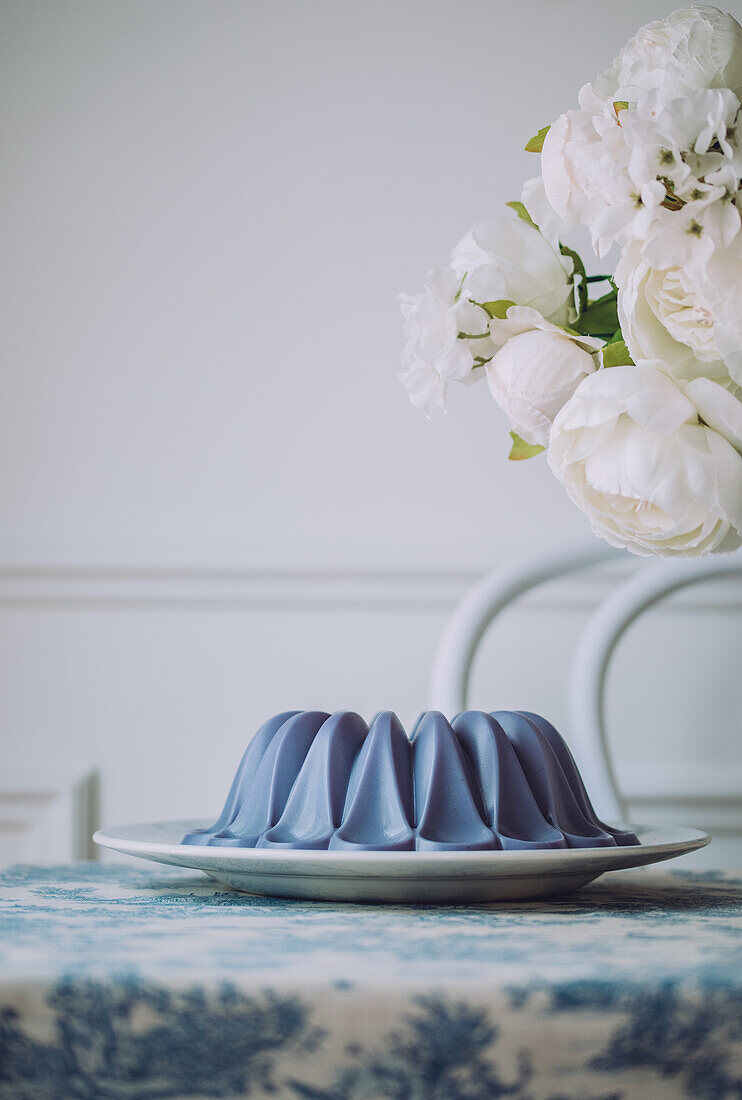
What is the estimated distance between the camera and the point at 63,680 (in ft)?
3.11

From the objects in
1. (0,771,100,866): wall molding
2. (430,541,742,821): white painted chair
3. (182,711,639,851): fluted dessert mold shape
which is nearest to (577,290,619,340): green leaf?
(182,711,639,851): fluted dessert mold shape

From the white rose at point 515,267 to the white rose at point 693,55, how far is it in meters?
0.07

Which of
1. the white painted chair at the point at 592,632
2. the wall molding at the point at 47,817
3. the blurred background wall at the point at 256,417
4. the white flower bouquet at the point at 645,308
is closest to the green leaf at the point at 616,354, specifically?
the white flower bouquet at the point at 645,308

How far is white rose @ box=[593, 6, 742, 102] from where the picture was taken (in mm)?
375

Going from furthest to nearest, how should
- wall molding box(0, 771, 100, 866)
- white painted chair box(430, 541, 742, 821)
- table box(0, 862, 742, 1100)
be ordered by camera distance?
wall molding box(0, 771, 100, 866)
white painted chair box(430, 541, 742, 821)
table box(0, 862, 742, 1100)

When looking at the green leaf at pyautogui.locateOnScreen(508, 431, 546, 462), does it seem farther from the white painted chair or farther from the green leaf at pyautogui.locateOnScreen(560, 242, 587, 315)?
the white painted chair

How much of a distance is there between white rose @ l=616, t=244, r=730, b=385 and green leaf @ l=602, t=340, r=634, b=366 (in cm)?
3

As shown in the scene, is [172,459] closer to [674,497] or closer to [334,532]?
[334,532]

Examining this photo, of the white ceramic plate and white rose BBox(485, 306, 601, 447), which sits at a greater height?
white rose BBox(485, 306, 601, 447)

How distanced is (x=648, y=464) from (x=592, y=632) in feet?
1.47

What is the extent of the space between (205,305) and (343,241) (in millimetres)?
148

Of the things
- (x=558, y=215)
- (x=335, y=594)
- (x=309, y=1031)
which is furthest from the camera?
(x=335, y=594)

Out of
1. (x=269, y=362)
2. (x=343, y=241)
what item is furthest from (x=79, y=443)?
(x=343, y=241)

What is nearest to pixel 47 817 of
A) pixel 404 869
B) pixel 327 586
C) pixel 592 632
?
pixel 327 586
